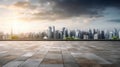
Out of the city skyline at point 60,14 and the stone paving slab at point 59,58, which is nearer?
the stone paving slab at point 59,58

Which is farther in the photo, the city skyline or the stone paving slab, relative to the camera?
the city skyline

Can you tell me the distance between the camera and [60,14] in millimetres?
37250

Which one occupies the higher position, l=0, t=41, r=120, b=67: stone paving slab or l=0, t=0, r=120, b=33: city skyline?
l=0, t=0, r=120, b=33: city skyline

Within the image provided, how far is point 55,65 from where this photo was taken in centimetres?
598

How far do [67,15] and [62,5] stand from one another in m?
5.12

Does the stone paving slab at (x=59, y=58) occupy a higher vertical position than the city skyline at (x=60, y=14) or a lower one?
lower

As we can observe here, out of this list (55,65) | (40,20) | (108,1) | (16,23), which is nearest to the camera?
(55,65)

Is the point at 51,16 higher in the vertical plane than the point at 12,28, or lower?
higher

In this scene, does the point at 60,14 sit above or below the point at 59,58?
above

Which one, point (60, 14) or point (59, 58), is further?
point (60, 14)

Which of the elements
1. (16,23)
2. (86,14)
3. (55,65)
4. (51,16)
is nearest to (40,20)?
(51,16)

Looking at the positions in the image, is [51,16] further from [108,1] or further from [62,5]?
[108,1]

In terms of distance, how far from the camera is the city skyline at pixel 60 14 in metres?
32.6

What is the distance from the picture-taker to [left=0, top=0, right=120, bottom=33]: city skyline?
32.6m
